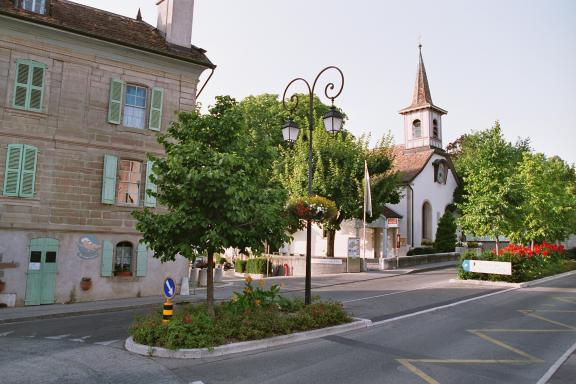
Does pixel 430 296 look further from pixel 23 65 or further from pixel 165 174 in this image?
pixel 23 65

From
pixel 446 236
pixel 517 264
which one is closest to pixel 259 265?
pixel 517 264

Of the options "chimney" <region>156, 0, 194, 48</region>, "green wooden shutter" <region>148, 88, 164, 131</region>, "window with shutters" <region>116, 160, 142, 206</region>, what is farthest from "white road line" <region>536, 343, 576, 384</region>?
"chimney" <region>156, 0, 194, 48</region>

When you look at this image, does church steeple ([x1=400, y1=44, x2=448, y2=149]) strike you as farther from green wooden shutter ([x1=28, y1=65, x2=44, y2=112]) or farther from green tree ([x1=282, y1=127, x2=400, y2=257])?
green wooden shutter ([x1=28, y1=65, x2=44, y2=112])

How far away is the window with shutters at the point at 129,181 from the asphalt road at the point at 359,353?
5.13m

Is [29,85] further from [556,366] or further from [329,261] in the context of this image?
[329,261]

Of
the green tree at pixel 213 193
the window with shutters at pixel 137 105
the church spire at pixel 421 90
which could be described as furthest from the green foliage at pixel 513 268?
the church spire at pixel 421 90

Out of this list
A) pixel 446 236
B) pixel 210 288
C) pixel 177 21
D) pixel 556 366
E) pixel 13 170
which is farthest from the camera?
pixel 446 236

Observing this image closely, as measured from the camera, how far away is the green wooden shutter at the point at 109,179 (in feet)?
56.2

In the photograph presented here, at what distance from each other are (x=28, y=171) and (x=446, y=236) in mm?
33729

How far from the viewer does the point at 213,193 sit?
9953mm

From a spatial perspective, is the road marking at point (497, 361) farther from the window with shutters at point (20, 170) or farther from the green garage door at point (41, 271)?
the window with shutters at point (20, 170)

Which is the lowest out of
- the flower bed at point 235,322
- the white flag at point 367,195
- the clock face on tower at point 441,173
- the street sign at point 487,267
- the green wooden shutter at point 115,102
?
the flower bed at point 235,322

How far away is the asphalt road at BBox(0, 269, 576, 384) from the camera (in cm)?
739

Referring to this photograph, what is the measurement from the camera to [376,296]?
17453mm
